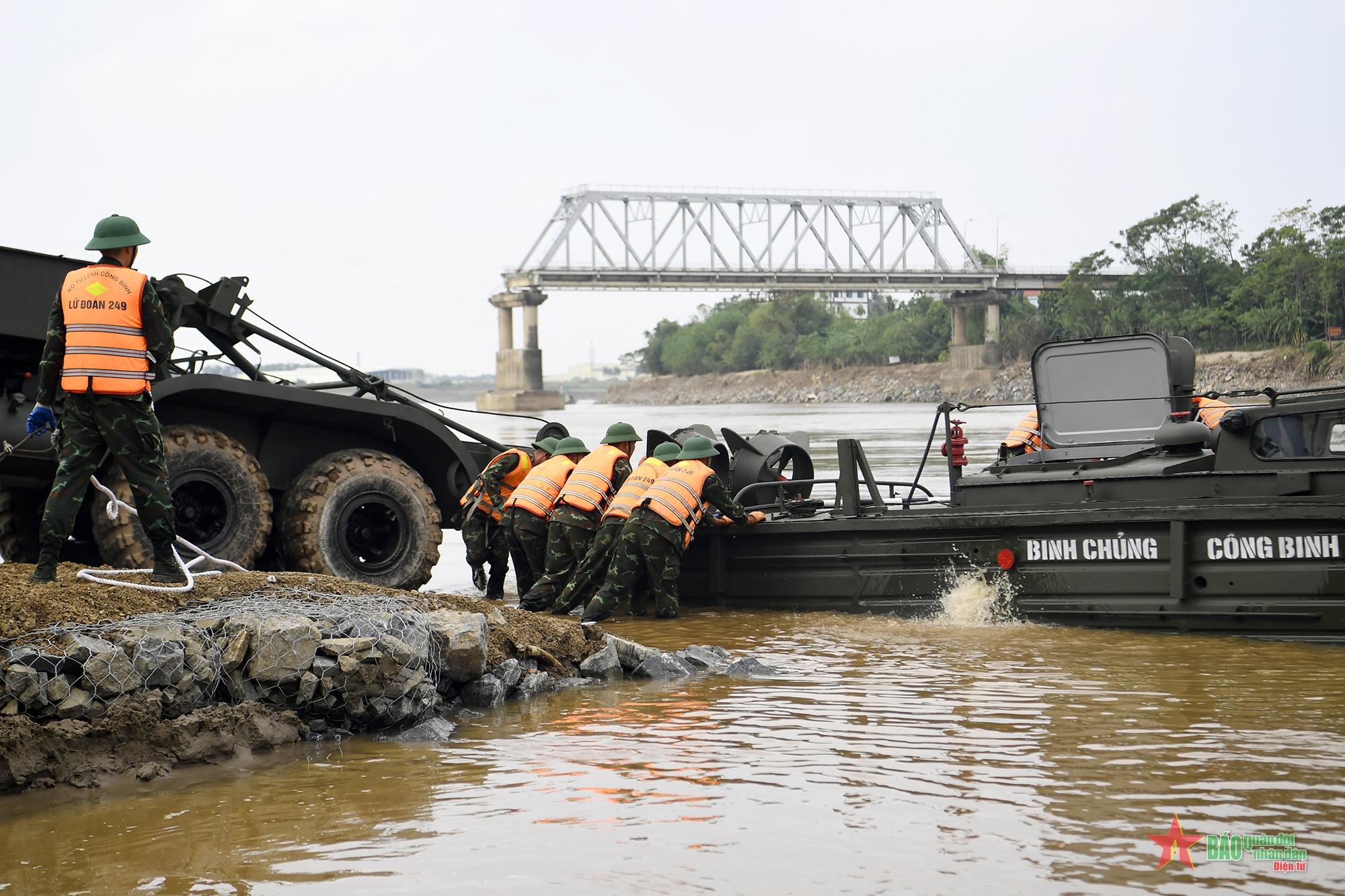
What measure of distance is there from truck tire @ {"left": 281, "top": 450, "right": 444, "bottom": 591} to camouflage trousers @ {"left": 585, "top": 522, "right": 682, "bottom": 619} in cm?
164

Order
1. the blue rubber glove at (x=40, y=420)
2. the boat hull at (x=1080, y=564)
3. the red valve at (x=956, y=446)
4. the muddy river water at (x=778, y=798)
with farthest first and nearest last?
the red valve at (x=956, y=446), the blue rubber glove at (x=40, y=420), the boat hull at (x=1080, y=564), the muddy river water at (x=778, y=798)

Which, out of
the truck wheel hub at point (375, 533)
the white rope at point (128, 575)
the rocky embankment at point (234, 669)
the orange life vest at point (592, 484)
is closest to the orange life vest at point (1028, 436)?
the orange life vest at point (592, 484)

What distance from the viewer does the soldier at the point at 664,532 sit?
991cm

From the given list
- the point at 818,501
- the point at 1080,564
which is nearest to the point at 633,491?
the point at 818,501

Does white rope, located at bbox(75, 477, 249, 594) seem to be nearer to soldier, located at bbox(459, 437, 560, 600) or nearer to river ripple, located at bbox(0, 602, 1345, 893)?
river ripple, located at bbox(0, 602, 1345, 893)

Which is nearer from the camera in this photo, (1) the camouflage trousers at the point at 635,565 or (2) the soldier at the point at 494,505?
(1) the camouflage trousers at the point at 635,565

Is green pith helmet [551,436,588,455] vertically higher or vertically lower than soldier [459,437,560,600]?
higher

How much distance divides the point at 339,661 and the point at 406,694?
34cm

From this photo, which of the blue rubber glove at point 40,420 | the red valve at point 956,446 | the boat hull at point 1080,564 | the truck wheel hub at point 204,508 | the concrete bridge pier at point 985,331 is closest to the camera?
the boat hull at point 1080,564

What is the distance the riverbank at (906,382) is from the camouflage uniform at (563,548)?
35.5 metres

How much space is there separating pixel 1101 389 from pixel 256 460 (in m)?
5.99

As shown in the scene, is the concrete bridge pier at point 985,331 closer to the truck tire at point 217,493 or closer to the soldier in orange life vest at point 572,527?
the soldier in orange life vest at point 572,527

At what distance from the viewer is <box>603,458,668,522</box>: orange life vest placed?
10141mm

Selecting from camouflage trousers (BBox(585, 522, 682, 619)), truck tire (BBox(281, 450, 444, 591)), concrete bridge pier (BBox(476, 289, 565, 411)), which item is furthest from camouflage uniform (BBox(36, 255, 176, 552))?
concrete bridge pier (BBox(476, 289, 565, 411))
